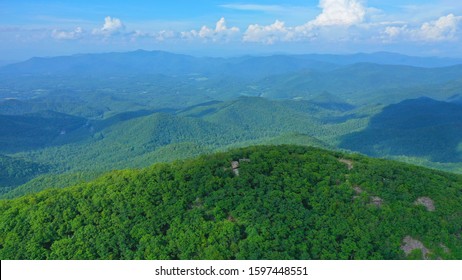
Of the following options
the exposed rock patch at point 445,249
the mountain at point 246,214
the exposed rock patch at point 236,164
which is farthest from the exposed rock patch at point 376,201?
the exposed rock patch at point 236,164

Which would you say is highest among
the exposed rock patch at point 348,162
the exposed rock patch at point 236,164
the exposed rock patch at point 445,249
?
the exposed rock patch at point 236,164

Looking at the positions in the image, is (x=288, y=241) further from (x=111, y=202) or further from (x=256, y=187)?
(x=111, y=202)

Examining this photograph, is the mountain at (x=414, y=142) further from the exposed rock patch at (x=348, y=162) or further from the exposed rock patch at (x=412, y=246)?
the exposed rock patch at (x=412, y=246)

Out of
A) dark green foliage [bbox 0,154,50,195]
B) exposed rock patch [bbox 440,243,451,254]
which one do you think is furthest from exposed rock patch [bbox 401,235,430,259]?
dark green foliage [bbox 0,154,50,195]

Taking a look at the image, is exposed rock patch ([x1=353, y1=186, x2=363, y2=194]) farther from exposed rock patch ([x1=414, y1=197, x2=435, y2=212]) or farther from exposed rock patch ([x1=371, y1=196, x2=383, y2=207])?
exposed rock patch ([x1=414, y1=197, x2=435, y2=212])

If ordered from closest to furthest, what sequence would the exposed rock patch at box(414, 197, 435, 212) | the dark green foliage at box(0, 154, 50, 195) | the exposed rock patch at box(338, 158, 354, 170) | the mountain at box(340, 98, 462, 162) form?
the exposed rock patch at box(414, 197, 435, 212), the exposed rock patch at box(338, 158, 354, 170), the dark green foliage at box(0, 154, 50, 195), the mountain at box(340, 98, 462, 162)
